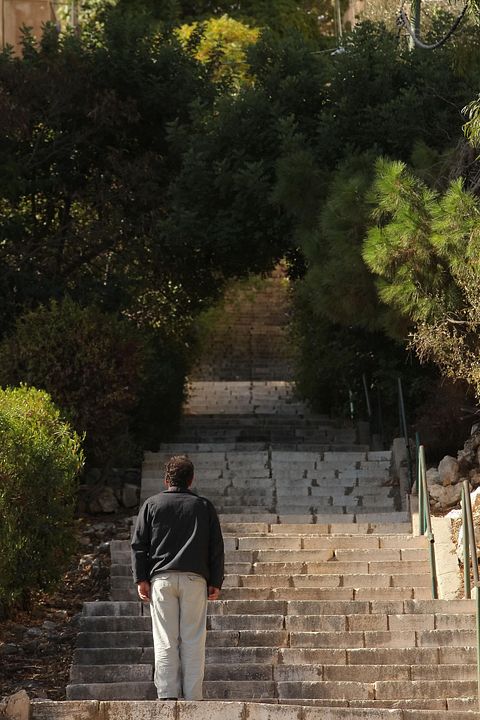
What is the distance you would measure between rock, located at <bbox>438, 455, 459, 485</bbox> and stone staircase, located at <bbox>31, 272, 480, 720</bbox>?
0.65 meters

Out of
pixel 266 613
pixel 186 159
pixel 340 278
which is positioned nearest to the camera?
pixel 266 613

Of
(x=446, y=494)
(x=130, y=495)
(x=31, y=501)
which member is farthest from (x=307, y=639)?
(x=130, y=495)

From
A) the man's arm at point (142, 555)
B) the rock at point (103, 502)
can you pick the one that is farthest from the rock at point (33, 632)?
the rock at point (103, 502)

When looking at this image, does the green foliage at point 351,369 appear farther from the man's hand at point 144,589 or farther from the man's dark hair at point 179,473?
the man's hand at point 144,589

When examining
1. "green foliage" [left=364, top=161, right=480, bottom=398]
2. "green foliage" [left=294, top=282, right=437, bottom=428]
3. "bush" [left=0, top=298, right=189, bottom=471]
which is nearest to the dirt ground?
"bush" [left=0, top=298, right=189, bottom=471]

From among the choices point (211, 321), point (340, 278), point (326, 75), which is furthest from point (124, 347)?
point (211, 321)

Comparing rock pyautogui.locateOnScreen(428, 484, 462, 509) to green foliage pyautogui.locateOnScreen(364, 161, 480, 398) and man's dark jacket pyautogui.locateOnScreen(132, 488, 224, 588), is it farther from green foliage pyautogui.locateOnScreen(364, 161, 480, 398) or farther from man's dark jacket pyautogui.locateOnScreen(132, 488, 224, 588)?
man's dark jacket pyautogui.locateOnScreen(132, 488, 224, 588)

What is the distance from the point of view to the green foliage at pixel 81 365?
14.7 m

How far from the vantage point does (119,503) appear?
15492mm

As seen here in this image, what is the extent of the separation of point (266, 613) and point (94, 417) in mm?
4683

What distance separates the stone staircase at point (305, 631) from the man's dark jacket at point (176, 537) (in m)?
0.78

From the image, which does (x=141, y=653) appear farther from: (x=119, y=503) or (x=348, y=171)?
(x=348, y=171)

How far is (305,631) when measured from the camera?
406 inches

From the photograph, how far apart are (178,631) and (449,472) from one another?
20.2 ft
